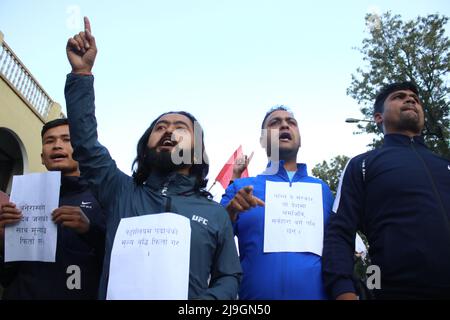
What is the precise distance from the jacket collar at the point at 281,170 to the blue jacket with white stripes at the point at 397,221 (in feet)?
1.24

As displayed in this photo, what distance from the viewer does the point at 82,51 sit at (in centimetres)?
225

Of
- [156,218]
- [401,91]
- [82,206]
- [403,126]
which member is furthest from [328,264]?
[82,206]

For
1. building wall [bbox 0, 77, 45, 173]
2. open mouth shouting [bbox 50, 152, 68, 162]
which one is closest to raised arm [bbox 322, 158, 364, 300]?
open mouth shouting [bbox 50, 152, 68, 162]

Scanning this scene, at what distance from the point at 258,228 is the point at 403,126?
115 cm

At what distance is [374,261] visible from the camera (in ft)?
6.74

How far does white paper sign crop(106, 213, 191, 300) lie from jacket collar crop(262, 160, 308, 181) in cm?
109

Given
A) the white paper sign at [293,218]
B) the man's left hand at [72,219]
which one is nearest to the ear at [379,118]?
the white paper sign at [293,218]

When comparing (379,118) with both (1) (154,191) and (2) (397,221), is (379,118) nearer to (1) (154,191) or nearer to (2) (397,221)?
(2) (397,221)

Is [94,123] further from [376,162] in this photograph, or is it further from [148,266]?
[376,162]

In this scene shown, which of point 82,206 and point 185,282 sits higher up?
point 82,206

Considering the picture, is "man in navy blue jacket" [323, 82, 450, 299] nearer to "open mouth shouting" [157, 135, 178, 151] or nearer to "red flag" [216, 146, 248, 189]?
"open mouth shouting" [157, 135, 178, 151]

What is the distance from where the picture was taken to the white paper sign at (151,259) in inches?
68.3

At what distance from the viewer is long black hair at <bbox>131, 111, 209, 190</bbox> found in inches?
95.3

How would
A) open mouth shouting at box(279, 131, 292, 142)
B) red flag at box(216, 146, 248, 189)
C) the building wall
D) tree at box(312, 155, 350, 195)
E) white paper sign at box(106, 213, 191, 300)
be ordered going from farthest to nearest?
tree at box(312, 155, 350, 195)
the building wall
red flag at box(216, 146, 248, 189)
open mouth shouting at box(279, 131, 292, 142)
white paper sign at box(106, 213, 191, 300)
